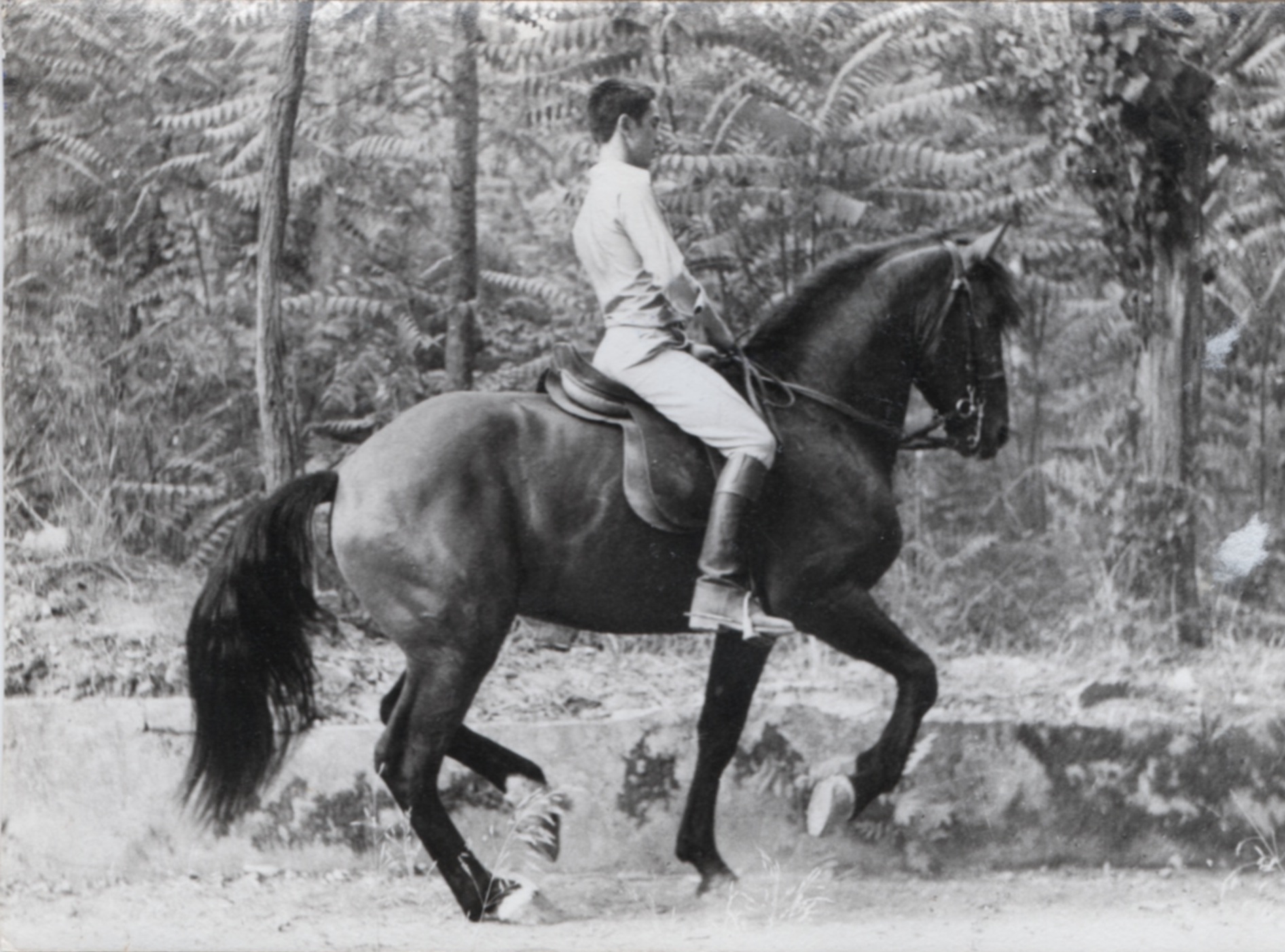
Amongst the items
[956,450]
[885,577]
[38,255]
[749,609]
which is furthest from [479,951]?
[38,255]

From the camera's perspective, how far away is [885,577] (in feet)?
18.9

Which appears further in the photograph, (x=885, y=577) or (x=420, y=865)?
(x=885, y=577)

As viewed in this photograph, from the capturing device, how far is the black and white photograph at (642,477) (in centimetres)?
513

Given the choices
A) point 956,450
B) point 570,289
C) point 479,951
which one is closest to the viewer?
point 479,951

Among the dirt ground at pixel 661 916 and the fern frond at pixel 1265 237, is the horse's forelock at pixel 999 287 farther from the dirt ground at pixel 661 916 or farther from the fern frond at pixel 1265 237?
A: the dirt ground at pixel 661 916

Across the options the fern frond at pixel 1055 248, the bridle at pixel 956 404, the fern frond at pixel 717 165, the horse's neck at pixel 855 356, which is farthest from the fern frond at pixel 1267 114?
the fern frond at pixel 717 165

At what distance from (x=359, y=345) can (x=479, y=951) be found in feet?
8.22

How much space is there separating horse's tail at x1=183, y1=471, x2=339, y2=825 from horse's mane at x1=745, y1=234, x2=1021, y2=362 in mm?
1784

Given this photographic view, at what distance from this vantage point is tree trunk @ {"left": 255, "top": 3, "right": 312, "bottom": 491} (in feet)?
18.8

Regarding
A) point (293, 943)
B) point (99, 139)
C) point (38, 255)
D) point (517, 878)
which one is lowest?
point (293, 943)

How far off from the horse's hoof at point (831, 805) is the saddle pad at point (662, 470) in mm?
1118

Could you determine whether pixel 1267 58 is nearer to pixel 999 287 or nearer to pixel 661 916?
pixel 999 287

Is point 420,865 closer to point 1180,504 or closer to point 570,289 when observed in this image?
point 570,289

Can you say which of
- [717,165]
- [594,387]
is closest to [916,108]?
[717,165]
